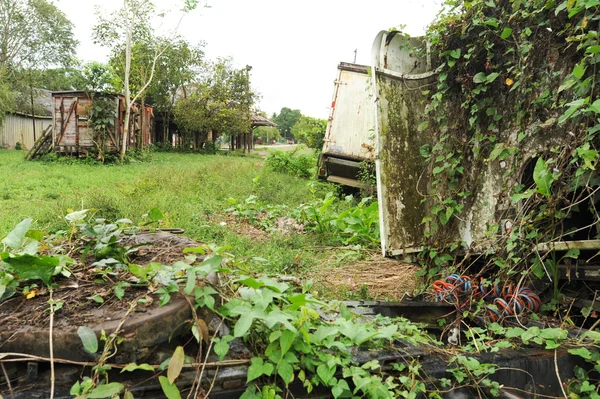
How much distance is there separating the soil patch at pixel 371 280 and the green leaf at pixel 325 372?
2404 millimetres

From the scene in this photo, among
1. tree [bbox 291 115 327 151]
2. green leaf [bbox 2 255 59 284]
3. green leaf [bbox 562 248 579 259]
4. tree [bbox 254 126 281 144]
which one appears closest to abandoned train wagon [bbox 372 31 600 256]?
green leaf [bbox 562 248 579 259]

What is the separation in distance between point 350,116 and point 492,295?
7.28 meters

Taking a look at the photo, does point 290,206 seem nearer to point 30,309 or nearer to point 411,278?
point 411,278

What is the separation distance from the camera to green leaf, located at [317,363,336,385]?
1676mm

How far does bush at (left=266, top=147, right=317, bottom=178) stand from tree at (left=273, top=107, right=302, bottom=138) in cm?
7507

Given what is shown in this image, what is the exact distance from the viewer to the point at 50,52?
98.3 ft

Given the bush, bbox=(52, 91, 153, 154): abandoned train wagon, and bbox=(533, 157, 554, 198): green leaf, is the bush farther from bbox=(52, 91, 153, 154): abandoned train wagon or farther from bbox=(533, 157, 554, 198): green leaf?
bbox=(533, 157, 554, 198): green leaf

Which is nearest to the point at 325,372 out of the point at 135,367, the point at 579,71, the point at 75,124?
the point at 135,367

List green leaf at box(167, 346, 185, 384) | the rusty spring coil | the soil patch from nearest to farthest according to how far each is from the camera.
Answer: green leaf at box(167, 346, 185, 384)
the rusty spring coil
the soil patch

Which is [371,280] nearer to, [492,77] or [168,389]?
[492,77]

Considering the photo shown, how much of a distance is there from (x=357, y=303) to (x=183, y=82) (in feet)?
82.5

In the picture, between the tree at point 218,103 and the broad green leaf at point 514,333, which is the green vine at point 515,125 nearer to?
the broad green leaf at point 514,333

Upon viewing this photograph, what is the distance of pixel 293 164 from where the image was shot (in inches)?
549

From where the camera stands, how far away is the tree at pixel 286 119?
89875 mm
